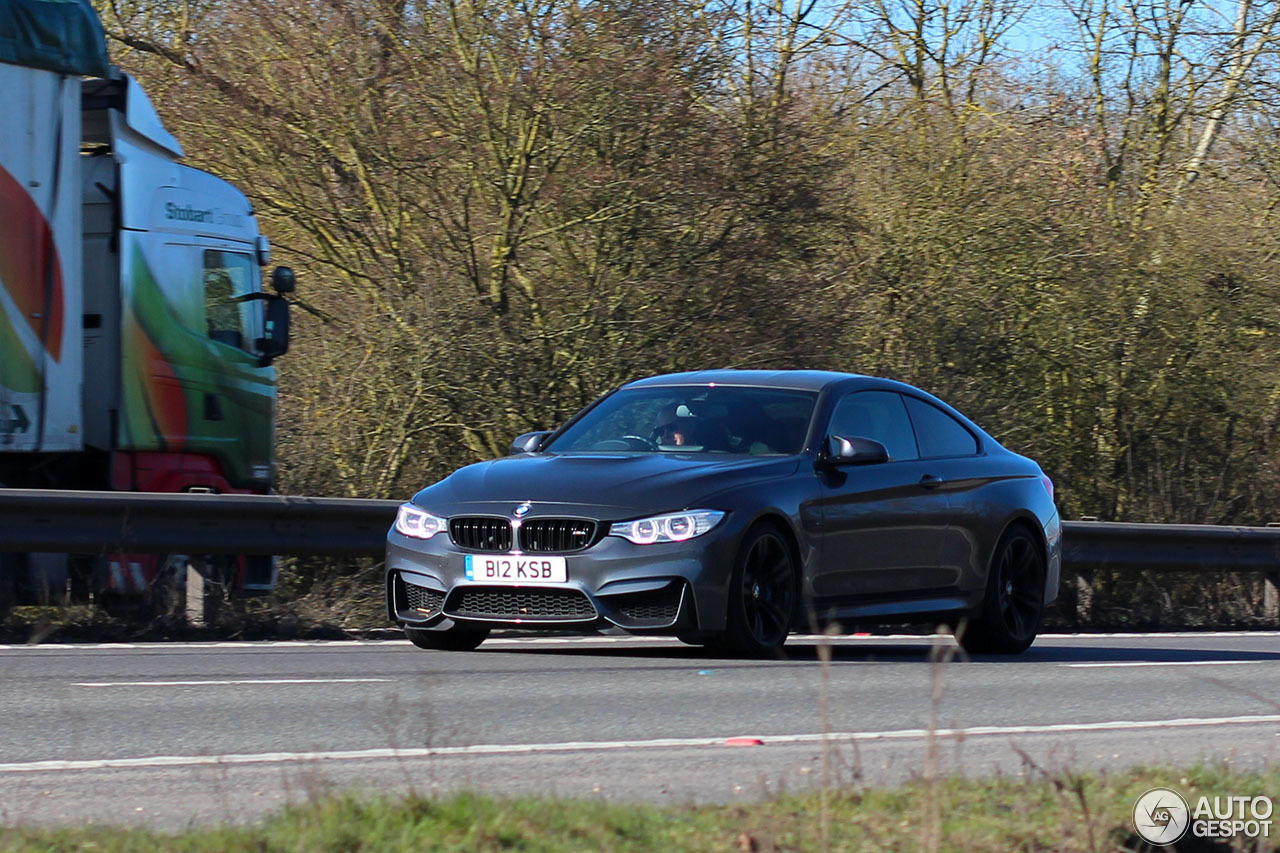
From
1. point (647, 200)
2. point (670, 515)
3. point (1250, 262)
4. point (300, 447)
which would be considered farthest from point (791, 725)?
point (1250, 262)

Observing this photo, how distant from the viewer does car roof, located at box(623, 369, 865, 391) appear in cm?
996

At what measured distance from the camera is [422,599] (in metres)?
9.00

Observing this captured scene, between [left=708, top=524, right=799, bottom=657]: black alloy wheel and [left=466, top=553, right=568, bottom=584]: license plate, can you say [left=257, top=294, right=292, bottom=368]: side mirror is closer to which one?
[left=466, top=553, right=568, bottom=584]: license plate

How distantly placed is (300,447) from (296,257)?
3.03 metres

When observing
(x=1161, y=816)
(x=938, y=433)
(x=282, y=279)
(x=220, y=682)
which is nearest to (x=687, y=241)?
(x=282, y=279)

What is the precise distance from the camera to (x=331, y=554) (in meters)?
11.6

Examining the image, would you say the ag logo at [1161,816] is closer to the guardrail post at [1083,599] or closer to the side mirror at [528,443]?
the side mirror at [528,443]

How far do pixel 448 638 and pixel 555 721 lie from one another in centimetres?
275

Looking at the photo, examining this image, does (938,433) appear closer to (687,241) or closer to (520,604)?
(520,604)

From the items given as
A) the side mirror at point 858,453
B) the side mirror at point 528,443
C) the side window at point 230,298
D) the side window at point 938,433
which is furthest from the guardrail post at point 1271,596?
the side window at point 230,298

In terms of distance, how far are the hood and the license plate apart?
22cm

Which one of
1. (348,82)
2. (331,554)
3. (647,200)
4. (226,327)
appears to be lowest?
(331,554)

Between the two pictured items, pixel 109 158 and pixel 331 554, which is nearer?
pixel 331 554

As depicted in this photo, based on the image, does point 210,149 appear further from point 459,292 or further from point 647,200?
point 647,200
